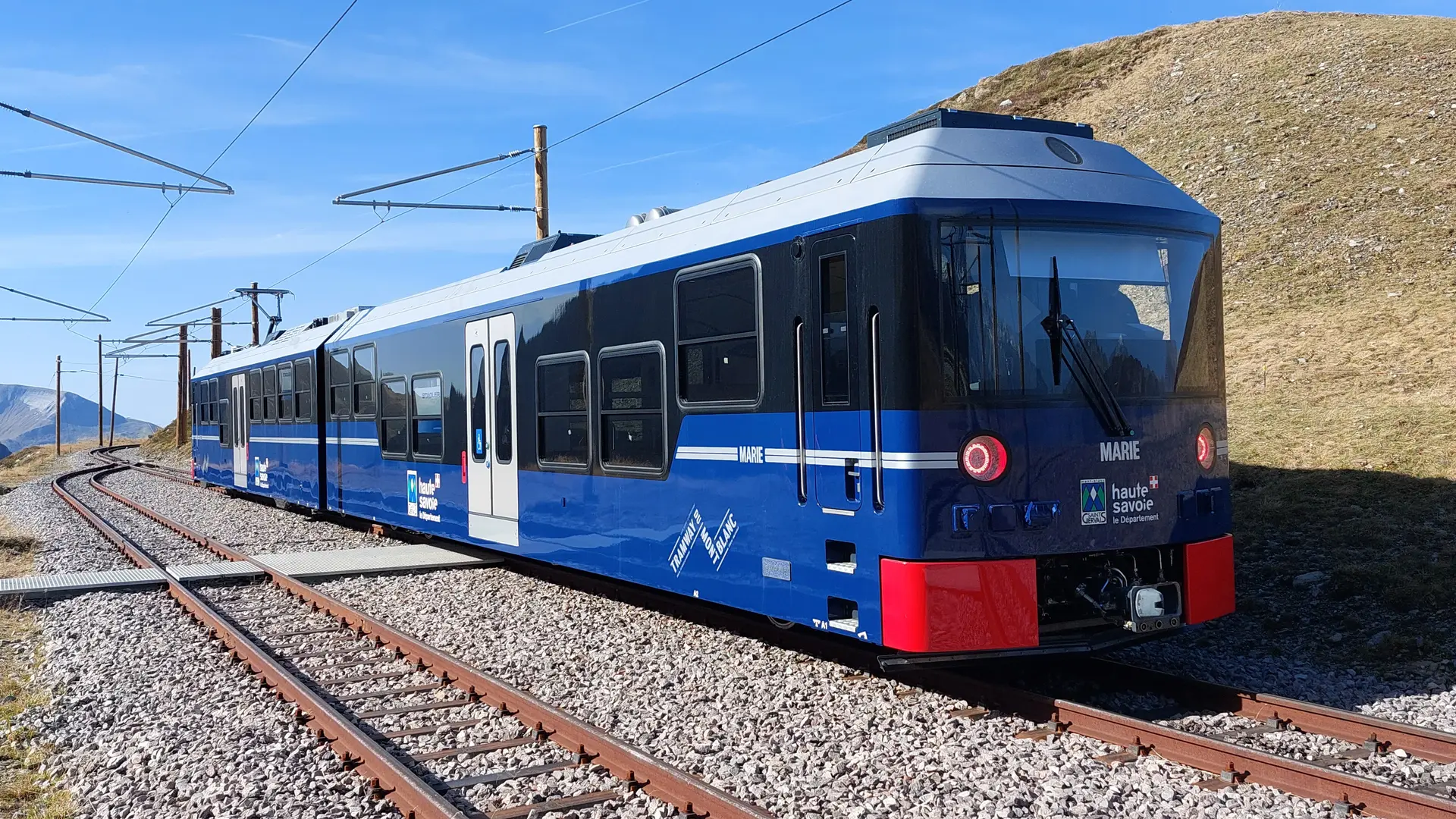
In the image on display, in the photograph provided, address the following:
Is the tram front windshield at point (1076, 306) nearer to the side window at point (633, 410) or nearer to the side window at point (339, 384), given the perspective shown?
the side window at point (633, 410)

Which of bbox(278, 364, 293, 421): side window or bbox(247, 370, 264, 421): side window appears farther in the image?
bbox(247, 370, 264, 421): side window

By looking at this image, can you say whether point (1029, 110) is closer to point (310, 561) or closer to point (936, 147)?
point (310, 561)

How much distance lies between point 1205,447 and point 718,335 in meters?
3.12

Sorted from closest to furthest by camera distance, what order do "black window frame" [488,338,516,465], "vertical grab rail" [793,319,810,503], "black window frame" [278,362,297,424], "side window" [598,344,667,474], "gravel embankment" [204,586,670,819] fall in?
"gravel embankment" [204,586,670,819] < "vertical grab rail" [793,319,810,503] < "side window" [598,344,667,474] < "black window frame" [488,338,516,465] < "black window frame" [278,362,297,424]

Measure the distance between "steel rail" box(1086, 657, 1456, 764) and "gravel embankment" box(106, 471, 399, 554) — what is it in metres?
11.3

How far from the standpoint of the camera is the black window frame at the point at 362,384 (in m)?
15.0

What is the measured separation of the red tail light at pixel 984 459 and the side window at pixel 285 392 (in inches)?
593

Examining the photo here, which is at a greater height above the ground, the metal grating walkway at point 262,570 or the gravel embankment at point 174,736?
the metal grating walkway at point 262,570

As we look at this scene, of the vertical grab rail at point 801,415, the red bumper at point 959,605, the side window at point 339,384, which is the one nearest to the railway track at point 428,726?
the red bumper at point 959,605

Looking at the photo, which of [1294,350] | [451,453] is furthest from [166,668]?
[1294,350]

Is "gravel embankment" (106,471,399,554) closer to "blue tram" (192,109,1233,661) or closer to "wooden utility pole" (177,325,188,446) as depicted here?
"blue tram" (192,109,1233,661)

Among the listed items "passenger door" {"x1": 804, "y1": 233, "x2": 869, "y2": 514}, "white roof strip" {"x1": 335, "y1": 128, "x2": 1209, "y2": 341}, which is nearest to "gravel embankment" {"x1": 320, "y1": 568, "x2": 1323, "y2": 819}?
"passenger door" {"x1": 804, "y1": 233, "x2": 869, "y2": 514}

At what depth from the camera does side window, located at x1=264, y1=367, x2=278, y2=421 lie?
19.9 m

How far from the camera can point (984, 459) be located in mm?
6301
